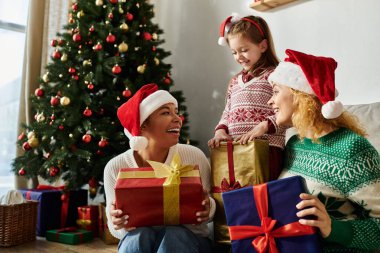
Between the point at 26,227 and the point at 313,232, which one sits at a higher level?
the point at 313,232

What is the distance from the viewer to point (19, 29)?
335 centimetres

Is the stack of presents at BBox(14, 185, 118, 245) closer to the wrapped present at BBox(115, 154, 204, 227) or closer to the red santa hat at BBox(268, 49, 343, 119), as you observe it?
the wrapped present at BBox(115, 154, 204, 227)

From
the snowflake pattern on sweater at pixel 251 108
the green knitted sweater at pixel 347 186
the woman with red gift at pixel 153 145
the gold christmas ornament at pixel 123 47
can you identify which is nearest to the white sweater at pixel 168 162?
the woman with red gift at pixel 153 145

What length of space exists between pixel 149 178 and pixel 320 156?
57 centimetres

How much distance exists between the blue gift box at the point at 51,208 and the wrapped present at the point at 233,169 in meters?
1.48

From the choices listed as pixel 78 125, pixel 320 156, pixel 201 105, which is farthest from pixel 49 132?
pixel 320 156

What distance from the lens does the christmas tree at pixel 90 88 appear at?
2.42 meters

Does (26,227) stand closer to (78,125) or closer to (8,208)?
(8,208)

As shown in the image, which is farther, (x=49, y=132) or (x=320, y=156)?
(x=49, y=132)

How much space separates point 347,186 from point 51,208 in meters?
2.07

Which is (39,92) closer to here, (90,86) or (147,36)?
(90,86)

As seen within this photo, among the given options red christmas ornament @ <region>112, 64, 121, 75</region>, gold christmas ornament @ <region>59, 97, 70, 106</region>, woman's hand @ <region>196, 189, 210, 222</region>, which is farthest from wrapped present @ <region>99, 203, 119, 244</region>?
woman's hand @ <region>196, 189, 210, 222</region>

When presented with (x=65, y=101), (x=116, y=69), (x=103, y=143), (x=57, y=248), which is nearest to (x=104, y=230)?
(x=57, y=248)

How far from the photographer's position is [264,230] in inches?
42.4
